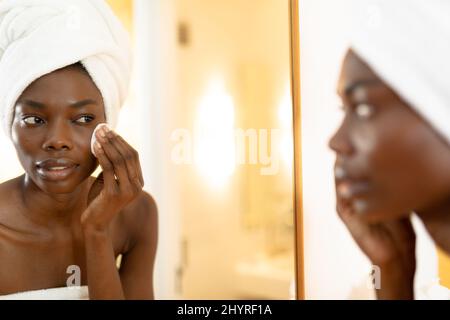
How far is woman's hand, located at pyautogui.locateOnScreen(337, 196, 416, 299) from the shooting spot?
645 mm

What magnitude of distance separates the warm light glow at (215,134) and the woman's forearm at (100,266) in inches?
8.2

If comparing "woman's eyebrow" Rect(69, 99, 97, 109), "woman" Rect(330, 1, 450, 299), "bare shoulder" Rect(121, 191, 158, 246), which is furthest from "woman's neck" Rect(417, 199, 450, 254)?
"woman's eyebrow" Rect(69, 99, 97, 109)

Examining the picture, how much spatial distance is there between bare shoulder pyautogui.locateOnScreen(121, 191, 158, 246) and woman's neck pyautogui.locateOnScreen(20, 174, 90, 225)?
0.08 m

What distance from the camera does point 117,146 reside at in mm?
703

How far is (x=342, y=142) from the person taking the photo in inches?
24.1

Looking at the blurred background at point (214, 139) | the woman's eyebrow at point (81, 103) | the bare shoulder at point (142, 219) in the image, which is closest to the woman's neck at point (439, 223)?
the blurred background at point (214, 139)

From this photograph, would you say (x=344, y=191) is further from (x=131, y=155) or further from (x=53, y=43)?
(x=53, y=43)

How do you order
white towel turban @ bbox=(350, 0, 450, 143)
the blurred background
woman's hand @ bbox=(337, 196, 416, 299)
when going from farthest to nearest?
the blurred background → woman's hand @ bbox=(337, 196, 416, 299) → white towel turban @ bbox=(350, 0, 450, 143)

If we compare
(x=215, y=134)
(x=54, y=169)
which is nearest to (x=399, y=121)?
(x=215, y=134)

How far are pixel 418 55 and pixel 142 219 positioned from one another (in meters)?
0.51

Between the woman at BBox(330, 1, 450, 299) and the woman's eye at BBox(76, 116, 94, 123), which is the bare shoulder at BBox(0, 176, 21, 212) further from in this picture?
the woman at BBox(330, 1, 450, 299)

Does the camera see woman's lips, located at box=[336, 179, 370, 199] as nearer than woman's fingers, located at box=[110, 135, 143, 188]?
Yes

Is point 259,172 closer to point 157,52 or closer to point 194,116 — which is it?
point 194,116

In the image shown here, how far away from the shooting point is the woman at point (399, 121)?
543 millimetres
